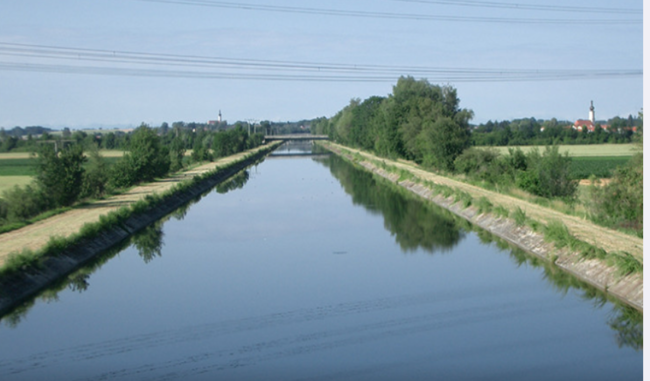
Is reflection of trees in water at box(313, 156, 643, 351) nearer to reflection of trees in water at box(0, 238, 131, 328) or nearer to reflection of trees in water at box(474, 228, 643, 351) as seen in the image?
reflection of trees in water at box(474, 228, 643, 351)

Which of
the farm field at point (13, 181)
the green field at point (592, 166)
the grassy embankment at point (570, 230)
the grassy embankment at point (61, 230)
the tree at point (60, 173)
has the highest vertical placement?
the tree at point (60, 173)

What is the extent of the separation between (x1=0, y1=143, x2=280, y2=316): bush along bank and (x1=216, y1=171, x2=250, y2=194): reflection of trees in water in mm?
10553

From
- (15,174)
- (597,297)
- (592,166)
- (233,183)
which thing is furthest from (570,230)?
(15,174)

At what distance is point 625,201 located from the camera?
1947 cm

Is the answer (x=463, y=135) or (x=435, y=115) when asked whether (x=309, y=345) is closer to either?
(x=463, y=135)

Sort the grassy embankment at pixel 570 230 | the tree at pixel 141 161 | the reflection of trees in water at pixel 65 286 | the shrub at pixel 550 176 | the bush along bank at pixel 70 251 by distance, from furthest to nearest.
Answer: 1. the tree at pixel 141 161
2. the shrub at pixel 550 176
3. the grassy embankment at pixel 570 230
4. the bush along bank at pixel 70 251
5. the reflection of trees in water at pixel 65 286

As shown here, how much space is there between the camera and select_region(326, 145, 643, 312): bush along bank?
14.1 metres

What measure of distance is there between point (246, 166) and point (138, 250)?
47994 mm

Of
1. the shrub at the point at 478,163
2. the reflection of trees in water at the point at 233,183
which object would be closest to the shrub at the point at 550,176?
the shrub at the point at 478,163

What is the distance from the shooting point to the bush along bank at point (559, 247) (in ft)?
46.2

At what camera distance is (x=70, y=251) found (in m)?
18.7

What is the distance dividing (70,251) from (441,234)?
35.6 feet

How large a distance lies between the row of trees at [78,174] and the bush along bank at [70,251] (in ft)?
10.0

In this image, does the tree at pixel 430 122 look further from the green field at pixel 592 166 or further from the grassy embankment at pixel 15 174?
the grassy embankment at pixel 15 174
